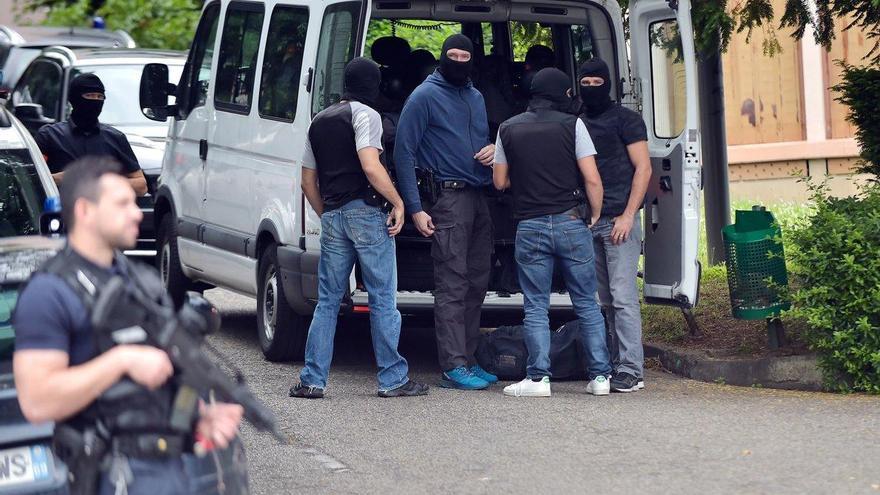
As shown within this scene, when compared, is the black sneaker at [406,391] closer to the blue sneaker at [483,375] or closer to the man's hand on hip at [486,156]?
the blue sneaker at [483,375]

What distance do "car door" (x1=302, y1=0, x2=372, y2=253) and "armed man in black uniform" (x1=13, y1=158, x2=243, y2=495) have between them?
5.09 metres

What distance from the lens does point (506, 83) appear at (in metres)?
10.7

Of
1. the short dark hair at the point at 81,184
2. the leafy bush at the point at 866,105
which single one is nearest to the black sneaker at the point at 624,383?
the leafy bush at the point at 866,105

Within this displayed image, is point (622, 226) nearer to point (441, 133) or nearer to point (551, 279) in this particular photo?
point (551, 279)

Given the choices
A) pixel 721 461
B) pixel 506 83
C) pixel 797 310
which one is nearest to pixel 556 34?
pixel 506 83

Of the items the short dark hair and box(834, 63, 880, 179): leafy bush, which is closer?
the short dark hair

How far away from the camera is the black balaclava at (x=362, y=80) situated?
8.50m

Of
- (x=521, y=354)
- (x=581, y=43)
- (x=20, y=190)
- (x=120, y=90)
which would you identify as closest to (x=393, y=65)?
(x=581, y=43)

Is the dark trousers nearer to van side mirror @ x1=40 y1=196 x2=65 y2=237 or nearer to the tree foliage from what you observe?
van side mirror @ x1=40 y1=196 x2=65 y2=237

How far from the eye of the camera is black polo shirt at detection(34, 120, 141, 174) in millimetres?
9828

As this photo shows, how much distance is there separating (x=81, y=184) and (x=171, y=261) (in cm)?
795

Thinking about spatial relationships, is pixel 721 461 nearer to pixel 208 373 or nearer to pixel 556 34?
pixel 208 373

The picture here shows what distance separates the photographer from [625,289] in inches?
355

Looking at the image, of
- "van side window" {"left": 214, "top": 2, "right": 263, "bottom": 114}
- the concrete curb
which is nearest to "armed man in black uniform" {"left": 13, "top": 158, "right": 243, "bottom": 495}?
the concrete curb
